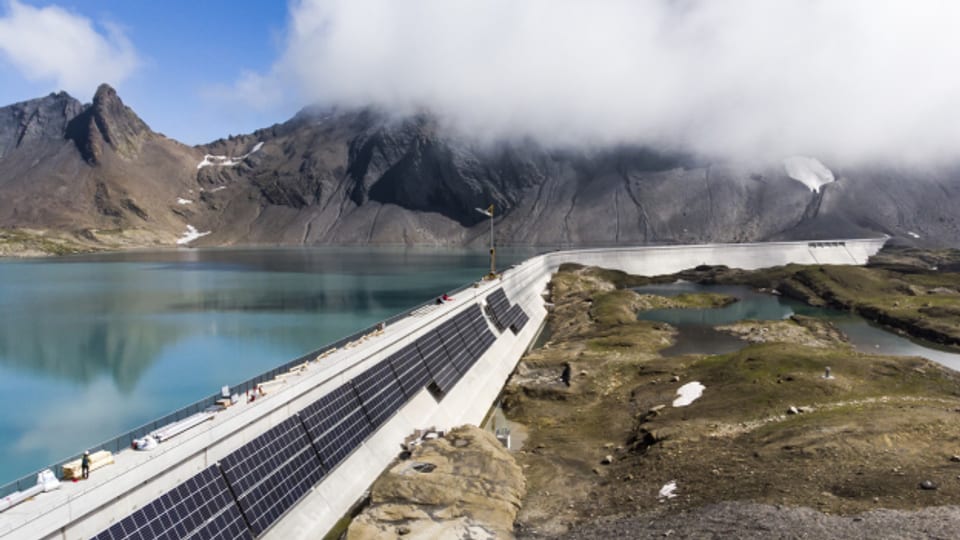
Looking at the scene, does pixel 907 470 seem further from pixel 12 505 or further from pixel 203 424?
pixel 12 505

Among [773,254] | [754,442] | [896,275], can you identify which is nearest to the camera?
[754,442]

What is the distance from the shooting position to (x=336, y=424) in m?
28.2

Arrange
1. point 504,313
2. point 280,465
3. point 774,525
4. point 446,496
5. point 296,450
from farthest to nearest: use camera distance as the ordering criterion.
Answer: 1. point 504,313
2. point 446,496
3. point 296,450
4. point 280,465
5. point 774,525

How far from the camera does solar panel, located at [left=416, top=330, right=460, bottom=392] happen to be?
1559 inches

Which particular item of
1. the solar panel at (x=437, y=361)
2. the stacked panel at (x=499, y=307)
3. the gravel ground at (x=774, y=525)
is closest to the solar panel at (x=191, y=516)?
the gravel ground at (x=774, y=525)

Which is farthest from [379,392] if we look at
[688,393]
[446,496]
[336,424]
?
[688,393]

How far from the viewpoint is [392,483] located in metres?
26.0

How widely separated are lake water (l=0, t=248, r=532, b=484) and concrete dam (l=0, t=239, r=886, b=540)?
49.3 ft

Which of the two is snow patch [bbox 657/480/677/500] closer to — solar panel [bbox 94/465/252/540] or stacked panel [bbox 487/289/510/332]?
solar panel [bbox 94/465/252/540]

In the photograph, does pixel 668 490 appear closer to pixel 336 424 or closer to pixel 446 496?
pixel 446 496

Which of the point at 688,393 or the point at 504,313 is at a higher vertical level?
the point at 504,313

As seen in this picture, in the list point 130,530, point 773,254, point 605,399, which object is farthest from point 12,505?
point 773,254

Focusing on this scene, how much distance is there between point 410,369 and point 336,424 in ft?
31.6

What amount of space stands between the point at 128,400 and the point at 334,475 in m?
24.6
